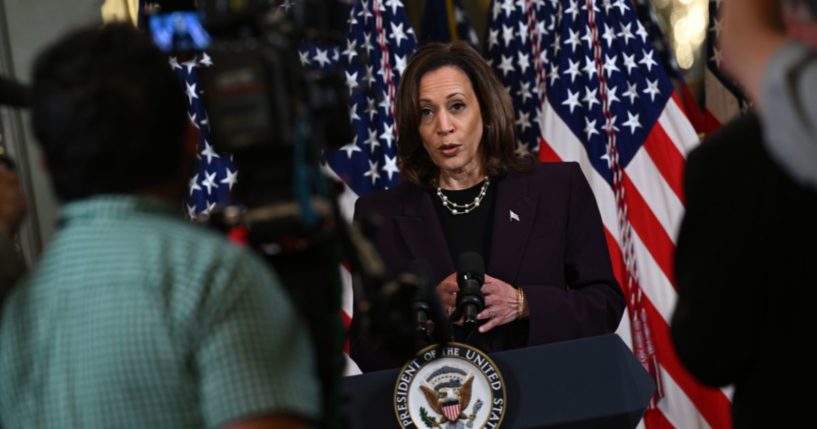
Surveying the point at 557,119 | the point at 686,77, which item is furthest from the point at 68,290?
the point at 686,77

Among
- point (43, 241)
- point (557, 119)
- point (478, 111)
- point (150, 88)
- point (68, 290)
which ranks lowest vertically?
point (43, 241)

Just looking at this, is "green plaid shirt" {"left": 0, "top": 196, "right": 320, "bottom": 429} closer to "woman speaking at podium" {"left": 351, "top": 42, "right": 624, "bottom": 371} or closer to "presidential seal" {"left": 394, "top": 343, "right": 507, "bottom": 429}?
"presidential seal" {"left": 394, "top": 343, "right": 507, "bottom": 429}

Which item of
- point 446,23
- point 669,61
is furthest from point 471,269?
point 669,61

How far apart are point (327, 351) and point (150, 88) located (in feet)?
1.51

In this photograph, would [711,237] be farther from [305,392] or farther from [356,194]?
[356,194]

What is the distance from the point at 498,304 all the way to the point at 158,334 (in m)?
1.70

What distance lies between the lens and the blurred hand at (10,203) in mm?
2061

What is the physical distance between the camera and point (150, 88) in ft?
4.83

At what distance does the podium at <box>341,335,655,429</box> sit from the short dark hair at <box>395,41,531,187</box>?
1.05 metres

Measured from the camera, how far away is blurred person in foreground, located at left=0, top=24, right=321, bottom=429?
1.38 meters

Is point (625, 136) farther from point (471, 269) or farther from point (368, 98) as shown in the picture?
point (471, 269)

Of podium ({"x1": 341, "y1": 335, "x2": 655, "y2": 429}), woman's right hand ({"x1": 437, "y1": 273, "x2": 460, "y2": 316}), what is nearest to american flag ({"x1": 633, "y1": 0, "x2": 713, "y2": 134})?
woman's right hand ({"x1": 437, "y1": 273, "x2": 460, "y2": 316})

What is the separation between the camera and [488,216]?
10.9 feet

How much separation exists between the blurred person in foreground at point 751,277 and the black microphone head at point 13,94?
3.57ft
